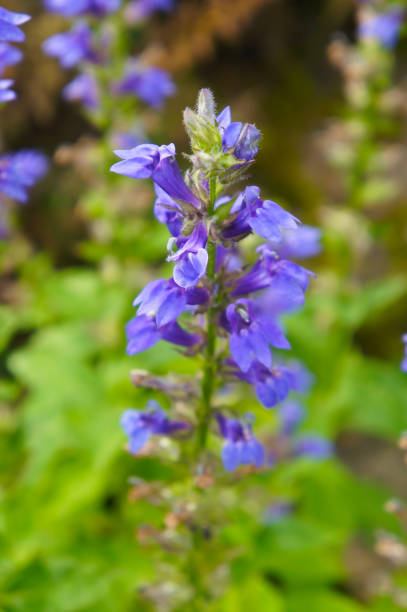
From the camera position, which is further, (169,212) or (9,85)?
(9,85)

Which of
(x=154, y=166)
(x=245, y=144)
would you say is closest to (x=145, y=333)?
(x=154, y=166)

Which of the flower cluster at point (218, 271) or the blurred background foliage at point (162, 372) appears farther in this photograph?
the blurred background foliage at point (162, 372)

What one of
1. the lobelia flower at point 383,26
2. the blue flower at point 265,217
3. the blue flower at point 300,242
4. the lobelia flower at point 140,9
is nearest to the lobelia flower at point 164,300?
the blue flower at point 265,217

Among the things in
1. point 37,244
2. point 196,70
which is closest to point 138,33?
point 196,70

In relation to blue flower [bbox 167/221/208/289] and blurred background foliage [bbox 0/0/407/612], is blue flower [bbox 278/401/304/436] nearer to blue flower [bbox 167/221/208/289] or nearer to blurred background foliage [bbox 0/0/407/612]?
blurred background foliage [bbox 0/0/407/612]

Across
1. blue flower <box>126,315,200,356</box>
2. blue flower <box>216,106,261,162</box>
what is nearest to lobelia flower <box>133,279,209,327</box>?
blue flower <box>126,315,200,356</box>

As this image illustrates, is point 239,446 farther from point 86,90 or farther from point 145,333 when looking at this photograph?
point 86,90

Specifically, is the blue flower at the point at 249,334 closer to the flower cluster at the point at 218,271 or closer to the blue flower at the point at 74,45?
the flower cluster at the point at 218,271

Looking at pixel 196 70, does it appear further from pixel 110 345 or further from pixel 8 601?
pixel 8 601
